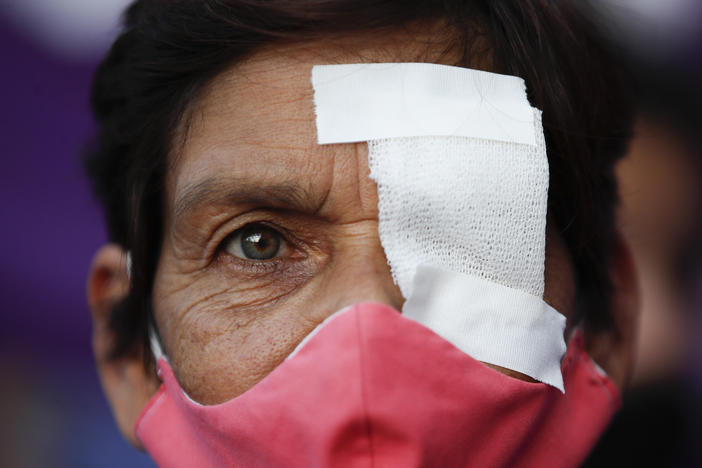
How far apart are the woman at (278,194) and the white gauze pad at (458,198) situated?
1.8 inches

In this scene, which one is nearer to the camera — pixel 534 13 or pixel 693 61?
pixel 534 13

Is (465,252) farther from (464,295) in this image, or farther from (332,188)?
(332,188)

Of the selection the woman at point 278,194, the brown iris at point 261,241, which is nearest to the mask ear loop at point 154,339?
the woman at point 278,194

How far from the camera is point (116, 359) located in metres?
1.85

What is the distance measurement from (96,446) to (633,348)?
236 centimetres

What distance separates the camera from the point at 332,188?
1.38 meters

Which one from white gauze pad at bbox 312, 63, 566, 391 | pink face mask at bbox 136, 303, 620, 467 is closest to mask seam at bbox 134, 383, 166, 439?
pink face mask at bbox 136, 303, 620, 467

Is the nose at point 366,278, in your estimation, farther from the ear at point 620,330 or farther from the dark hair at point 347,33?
the ear at point 620,330

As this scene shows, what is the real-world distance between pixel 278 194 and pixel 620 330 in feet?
3.65

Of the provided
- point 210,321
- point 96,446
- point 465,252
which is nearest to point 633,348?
point 465,252

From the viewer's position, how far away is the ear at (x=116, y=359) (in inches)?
69.6

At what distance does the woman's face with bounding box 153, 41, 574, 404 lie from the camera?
1.36 metres

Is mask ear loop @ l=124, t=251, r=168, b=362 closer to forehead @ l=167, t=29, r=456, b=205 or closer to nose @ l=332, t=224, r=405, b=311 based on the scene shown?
forehead @ l=167, t=29, r=456, b=205

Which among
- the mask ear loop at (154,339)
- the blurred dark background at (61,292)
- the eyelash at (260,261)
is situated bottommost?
the blurred dark background at (61,292)
